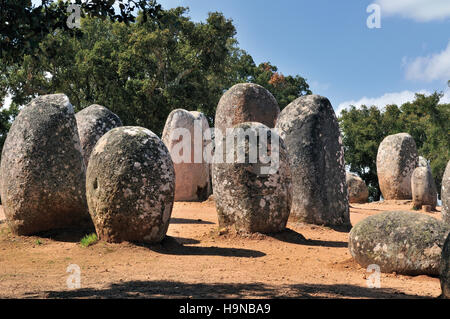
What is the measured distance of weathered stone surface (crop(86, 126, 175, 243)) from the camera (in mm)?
7762

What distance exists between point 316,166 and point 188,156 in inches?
269

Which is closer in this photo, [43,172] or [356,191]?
[43,172]

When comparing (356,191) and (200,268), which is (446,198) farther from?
(356,191)

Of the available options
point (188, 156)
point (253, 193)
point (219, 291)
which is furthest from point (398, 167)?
point (219, 291)

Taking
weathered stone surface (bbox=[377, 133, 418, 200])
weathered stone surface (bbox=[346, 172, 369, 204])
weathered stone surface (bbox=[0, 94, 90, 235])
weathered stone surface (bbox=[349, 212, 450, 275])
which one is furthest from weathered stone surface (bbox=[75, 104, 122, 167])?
weathered stone surface (bbox=[377, 133, 418, 200])

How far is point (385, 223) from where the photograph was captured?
21.9 ft

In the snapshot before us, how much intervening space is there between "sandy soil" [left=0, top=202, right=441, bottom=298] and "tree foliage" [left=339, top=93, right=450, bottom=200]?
67.3 feet

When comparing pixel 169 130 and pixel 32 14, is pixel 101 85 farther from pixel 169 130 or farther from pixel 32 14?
pixel 32 14

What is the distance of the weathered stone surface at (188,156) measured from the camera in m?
16.4

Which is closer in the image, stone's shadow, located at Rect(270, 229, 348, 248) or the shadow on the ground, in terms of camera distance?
the shadow on the ground

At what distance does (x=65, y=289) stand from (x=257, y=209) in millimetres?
4348

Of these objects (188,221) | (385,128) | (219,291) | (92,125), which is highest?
(385,128)

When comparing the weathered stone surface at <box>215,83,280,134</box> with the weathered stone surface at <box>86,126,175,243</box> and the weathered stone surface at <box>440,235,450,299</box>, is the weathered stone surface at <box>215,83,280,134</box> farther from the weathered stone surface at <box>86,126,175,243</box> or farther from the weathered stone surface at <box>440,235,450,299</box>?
the weathered stone surface at <box>440,235,450,299</box>

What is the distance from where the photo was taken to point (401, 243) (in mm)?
6395
